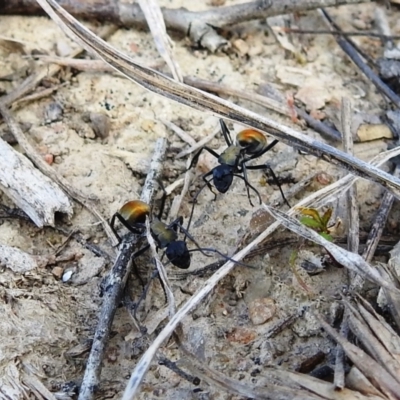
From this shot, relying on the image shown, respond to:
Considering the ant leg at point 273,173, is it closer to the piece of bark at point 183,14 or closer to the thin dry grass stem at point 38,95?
the piece of bark at point 183,14

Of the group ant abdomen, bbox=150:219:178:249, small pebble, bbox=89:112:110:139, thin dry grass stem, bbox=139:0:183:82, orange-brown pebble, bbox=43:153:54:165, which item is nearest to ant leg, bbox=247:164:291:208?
ant abdomen, bbox=150:219:178:249

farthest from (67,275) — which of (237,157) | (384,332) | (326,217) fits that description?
(384,332)

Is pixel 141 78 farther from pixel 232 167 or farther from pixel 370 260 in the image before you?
pixel 370 260

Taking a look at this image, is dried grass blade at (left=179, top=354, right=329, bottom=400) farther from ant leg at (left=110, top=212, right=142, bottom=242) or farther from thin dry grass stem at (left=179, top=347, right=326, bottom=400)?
ant leg at (left=110, top=212, right=142, bottom=242)

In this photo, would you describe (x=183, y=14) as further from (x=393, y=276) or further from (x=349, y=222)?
(x=393, y=276)

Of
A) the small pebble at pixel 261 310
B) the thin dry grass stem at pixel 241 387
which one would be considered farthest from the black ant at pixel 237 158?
the thin dry grass stem at pixel 241 387

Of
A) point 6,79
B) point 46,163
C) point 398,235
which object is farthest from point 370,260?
point 6,79
